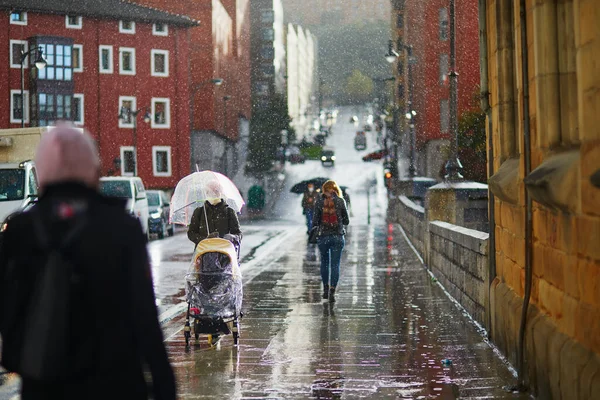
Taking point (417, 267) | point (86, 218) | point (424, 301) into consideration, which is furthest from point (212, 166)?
point (86, 218)

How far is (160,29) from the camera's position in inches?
2724

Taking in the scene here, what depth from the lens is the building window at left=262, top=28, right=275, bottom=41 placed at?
441 ft

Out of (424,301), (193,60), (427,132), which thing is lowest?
(424,301)

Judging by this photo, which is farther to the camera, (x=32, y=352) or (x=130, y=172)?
(x=130, y=172)

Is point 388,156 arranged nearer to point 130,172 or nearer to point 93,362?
point 130,172

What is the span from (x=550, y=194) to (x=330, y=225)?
8381mm

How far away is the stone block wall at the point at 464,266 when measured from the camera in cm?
Result: 1201

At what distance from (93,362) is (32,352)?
8.0 inches

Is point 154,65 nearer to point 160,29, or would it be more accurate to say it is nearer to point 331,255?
point 160,29

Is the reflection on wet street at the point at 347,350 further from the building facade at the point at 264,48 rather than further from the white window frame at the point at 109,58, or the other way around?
the building facade at the point at 264,48

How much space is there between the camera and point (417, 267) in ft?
70.1

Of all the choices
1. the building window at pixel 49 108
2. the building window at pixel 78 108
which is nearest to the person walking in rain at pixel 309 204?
the building window at pixel 49 108

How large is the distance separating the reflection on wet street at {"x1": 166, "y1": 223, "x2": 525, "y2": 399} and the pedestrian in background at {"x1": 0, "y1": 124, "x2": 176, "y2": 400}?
4.42 meters

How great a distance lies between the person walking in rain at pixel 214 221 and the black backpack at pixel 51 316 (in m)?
7.92
